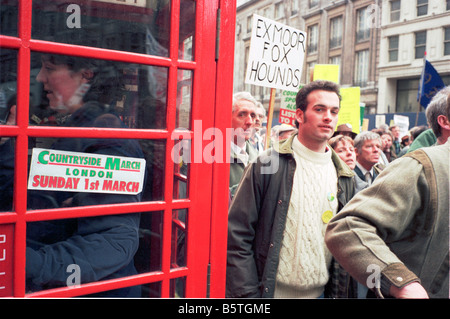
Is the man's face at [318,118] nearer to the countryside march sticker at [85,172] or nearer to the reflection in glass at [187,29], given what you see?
the reflection in glass at [187,29]

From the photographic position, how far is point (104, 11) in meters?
1.38

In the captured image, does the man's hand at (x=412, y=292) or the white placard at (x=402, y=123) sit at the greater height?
the white placard at (x=402, y=123)

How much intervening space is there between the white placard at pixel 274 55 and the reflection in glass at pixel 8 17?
2237mm

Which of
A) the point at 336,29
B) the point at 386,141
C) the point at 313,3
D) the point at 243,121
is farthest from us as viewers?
the point at 336,29

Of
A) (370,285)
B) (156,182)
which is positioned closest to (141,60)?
(156,182)

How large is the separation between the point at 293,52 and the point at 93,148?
2648mm

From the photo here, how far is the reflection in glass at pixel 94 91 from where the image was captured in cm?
125

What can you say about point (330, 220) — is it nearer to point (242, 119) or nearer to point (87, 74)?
point (87, 74)

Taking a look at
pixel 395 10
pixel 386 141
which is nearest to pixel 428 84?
pixel 386 141

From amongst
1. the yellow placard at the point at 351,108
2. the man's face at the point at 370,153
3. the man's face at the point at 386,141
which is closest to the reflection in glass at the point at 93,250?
the man's face at the point at 370,153

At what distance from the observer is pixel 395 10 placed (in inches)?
353

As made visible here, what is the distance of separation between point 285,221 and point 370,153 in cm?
237

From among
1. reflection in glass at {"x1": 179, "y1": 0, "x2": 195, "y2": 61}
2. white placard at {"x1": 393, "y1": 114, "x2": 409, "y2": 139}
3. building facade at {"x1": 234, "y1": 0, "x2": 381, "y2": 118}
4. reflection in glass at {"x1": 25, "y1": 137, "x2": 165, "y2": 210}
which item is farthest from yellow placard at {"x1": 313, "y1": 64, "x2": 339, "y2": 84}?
building facade at {"x1": 234, "y1": 0, "x2": 381, "y2": 118}
